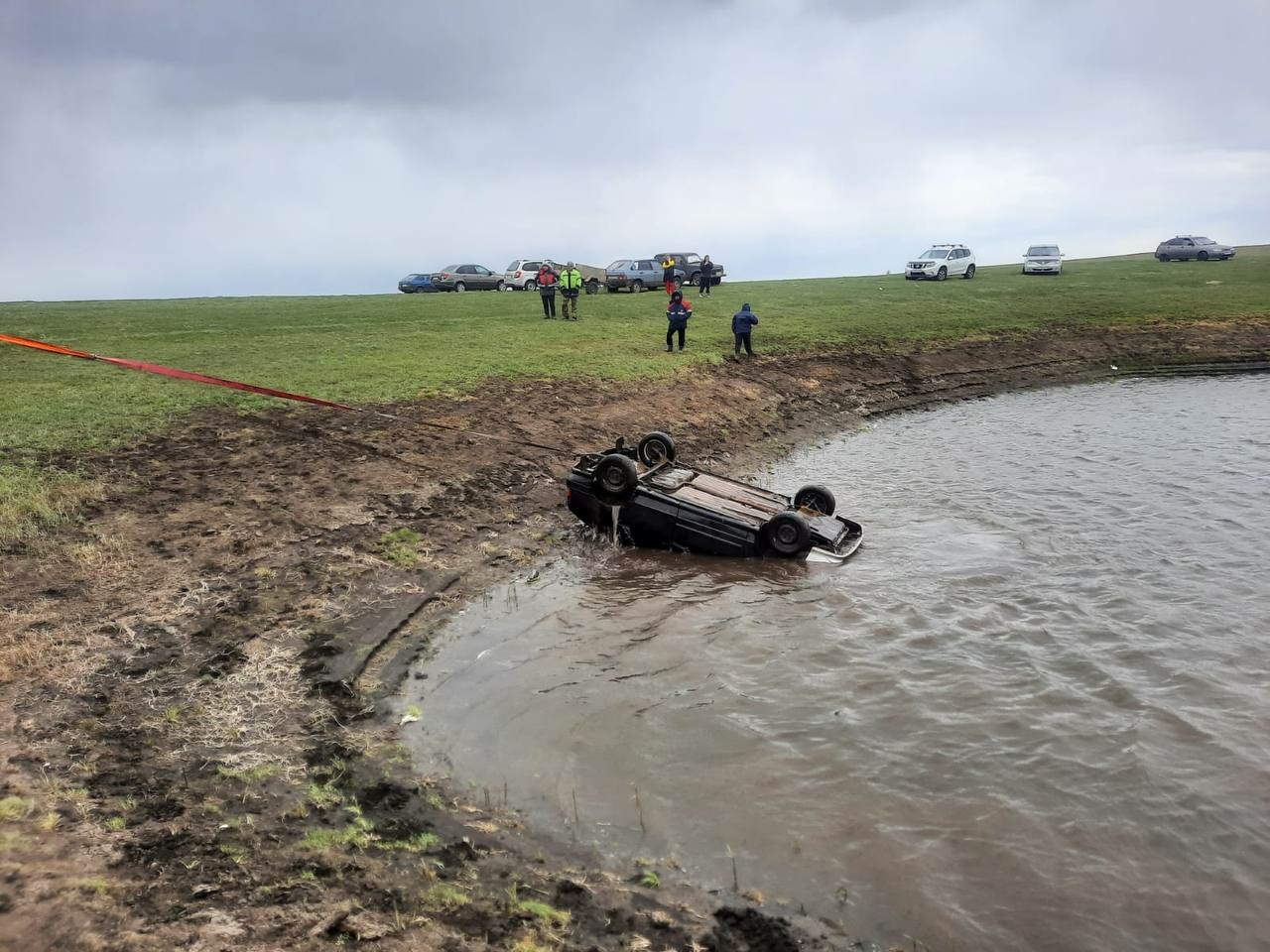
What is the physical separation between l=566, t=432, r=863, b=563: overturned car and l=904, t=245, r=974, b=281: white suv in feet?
121

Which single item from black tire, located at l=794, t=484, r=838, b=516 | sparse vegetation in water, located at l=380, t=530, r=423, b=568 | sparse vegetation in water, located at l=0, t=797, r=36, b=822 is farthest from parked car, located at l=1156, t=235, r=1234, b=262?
sparse vegetation in water, located at l=0, t=797, r=36, b=822

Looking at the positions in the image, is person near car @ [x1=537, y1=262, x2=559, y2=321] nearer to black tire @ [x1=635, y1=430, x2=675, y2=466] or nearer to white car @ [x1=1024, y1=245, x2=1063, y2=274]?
black tire @ [x1=635, y1=430, x2=675, y2=466]

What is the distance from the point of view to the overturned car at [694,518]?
441 inches

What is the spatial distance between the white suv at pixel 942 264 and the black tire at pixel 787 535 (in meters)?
37.9

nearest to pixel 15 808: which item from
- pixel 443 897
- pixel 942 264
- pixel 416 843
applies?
pixel 416 843

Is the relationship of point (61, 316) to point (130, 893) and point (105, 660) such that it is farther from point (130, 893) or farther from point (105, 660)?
point (130, 893)

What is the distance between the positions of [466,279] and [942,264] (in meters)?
24.6

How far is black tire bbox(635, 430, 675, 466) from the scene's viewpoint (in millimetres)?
13359

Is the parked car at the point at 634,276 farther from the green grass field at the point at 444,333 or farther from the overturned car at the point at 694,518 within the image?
the overturned car at the point at 694,518

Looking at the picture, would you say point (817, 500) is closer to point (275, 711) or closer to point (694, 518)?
point (694, 518)

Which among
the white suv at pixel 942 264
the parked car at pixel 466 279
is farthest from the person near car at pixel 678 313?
the white suv at pixel 942 264

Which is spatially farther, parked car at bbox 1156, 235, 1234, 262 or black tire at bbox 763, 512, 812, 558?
parked car at bbox 1156, 235, 1234, 262

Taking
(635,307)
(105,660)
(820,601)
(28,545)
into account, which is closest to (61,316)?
(635,307)

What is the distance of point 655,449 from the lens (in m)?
13.7
